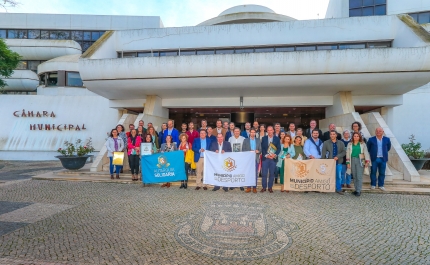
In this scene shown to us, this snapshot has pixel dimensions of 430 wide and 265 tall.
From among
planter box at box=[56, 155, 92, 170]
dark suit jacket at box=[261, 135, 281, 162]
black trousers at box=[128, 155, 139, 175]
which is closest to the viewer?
dark suit jacket at box=[261, 135, 281, 162]

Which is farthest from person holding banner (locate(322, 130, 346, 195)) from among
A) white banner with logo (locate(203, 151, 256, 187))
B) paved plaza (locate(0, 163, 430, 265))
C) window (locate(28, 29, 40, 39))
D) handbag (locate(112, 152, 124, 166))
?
window (locate(28, 29, 40, 39))

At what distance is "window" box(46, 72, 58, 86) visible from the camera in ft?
72.6

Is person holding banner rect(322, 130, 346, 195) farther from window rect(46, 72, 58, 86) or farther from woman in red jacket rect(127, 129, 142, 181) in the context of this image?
window rect(46, 72, 58, 86)

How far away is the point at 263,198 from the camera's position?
6746mm

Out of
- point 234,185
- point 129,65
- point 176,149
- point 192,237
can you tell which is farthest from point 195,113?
point 192,237

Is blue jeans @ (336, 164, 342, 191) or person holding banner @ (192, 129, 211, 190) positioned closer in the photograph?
blue jeans @ (336, 164, 342, 191)

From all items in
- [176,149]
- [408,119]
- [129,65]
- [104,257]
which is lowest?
[104,257]

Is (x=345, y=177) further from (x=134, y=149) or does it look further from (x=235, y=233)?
(x=134, y=149)

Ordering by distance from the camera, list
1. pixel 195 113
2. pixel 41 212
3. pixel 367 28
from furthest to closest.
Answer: pixel 195 113 → pixel 367 28 → pixel 41 212

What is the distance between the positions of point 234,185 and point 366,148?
4184 mm

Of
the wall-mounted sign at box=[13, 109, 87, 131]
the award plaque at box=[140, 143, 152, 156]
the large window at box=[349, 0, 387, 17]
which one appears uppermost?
the large window at box=[349, 0, 387, 17]

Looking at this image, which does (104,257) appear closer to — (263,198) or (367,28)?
(263,198)

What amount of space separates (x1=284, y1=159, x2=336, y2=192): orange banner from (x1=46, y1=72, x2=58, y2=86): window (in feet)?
77.4

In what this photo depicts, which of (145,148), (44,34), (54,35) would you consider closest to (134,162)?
(145,148)
